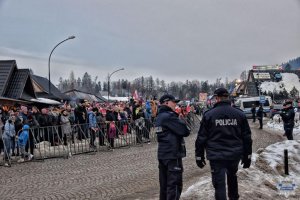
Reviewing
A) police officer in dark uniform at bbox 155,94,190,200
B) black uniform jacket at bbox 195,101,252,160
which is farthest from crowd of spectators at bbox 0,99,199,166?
black uniform jacket at bbox 195,101,252,160

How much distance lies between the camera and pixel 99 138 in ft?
59.4

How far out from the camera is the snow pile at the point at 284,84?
3169 inches

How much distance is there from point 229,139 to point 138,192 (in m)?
3.52

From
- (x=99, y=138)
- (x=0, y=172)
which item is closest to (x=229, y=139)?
(x=0, y=172)

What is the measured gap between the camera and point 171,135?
6.56m

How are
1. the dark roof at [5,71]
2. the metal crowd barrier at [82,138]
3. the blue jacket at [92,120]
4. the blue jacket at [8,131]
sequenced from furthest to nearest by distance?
the dark roof at [5,71] → the blue jacket at [92,120] → the metal crowd barrier at [82,138] → the blue jacket at [8,131]

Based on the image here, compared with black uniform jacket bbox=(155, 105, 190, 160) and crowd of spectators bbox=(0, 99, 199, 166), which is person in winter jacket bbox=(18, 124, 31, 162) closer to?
crowd of spectators bbox=(0, 99, 199, 166)

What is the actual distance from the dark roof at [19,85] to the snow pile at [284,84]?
5637 cm

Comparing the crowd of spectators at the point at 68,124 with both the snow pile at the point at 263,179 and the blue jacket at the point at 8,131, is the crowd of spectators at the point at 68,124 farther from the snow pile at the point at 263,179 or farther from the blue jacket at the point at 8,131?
the snow pile at the point at 263,179

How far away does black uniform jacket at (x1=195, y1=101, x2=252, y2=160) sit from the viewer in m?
6.49

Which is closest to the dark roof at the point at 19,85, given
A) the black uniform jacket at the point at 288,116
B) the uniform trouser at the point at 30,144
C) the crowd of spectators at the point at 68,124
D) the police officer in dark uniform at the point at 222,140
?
the crowd of spectators at the point at 68,124

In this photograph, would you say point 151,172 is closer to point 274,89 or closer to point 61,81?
point 274,89

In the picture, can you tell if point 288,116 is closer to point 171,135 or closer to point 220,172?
point 220,172

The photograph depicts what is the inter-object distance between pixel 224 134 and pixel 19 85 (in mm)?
27206
